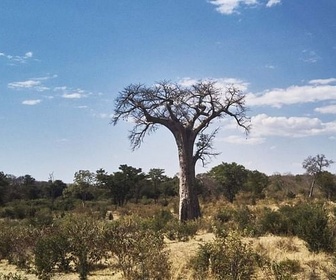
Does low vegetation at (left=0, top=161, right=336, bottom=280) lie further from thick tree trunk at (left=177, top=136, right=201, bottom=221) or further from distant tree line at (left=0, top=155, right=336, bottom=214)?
distant tree line at (left=0, top=155, right=336, bottom=214)

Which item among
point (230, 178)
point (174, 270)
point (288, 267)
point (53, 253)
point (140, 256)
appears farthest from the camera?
point (230, 178)

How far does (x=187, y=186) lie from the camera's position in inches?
630

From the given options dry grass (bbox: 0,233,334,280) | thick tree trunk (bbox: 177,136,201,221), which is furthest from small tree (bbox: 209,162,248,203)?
dry grass (bbox: 0,233,334,280)

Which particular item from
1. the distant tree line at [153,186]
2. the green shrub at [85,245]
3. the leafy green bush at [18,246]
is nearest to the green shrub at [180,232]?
the leafy green bush at [18,246]

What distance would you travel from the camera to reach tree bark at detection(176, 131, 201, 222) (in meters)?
15.8

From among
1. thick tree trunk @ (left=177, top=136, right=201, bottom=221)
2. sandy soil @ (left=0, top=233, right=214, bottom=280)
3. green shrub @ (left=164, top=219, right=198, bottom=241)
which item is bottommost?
sandy soil @ (left=0, top=233, right=214, bottom=280)

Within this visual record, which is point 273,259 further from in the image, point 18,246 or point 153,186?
point 153,186

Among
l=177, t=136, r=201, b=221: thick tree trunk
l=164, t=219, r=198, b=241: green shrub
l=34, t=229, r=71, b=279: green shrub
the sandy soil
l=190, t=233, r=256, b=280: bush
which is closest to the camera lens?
l=190, t=233, r=256, b=280: bush

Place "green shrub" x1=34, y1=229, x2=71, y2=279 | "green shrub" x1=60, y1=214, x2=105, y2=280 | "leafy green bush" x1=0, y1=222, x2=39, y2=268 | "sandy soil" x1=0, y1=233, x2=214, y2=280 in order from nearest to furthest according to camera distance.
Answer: "sandy soil" x1=0, y1=233, x2=214, y2=280 → "green shrub" x1=60, y1=214, x2=105, y2=280 → "green shrub" x1=34, y1=229, x2=71, y2=279 → "leafy green bush" x1=0, y1=222, x2=39, y2=268

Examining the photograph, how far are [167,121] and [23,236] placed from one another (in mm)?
7858

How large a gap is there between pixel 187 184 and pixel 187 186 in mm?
79

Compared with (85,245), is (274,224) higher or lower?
lower

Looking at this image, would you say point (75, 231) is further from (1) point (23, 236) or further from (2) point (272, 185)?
(2) point (272, 185)

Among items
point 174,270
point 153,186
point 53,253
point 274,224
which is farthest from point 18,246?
point 153,186
